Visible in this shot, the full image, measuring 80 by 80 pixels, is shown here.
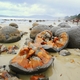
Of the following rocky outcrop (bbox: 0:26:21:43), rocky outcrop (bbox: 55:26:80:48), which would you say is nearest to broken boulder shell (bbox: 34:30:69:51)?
rocky outcrop (bbox: 55:26:80:48)

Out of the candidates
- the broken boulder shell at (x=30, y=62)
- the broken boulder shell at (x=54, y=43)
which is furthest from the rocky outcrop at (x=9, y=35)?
the broken boulder shell at (x=30, y=62)

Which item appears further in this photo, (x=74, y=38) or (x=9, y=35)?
(x=9, y=35)

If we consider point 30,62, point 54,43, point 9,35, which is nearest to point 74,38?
point 54,43

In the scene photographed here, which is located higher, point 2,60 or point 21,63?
point 21,63

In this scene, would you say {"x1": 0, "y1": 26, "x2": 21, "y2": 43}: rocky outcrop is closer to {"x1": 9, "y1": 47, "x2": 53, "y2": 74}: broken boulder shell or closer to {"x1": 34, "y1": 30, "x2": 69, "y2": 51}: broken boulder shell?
{"x1": 34, "y1": 30, "x2": 69, "y2": 51}: broken boulder shell

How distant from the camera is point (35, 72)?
411cm

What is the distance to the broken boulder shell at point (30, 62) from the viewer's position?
4.07 metres

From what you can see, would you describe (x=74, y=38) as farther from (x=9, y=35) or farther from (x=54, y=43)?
(x=9, y=35)

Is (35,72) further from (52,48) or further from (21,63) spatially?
(52,48)

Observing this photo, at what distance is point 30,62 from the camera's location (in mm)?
4238

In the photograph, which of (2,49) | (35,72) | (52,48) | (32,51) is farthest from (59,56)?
(2,49)

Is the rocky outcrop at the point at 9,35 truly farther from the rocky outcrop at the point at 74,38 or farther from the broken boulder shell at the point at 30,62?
the broken boulder shell at the point at 30,62

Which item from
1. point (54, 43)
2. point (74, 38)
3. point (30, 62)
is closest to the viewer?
point (30, 62)

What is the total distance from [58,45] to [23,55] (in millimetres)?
2546
